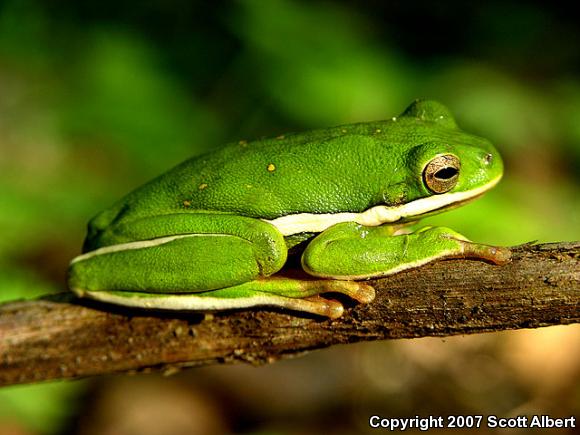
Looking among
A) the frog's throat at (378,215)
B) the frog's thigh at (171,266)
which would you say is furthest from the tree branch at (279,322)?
the frog's throat at (378,215)

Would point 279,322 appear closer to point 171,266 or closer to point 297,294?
point 297,294

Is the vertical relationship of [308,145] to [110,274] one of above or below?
above

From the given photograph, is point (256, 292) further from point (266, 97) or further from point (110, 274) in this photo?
point (266, 97)

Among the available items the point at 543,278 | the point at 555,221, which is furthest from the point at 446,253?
the point at 555,221

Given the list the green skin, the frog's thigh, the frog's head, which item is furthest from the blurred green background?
the frog's thigh

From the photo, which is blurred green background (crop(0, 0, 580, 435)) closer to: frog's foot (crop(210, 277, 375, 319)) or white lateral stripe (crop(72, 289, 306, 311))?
white lateral stripe (crop(72, 289, 306, 311))

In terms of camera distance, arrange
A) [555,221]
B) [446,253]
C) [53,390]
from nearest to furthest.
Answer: [446,253] < [53,390] < [555,221]
